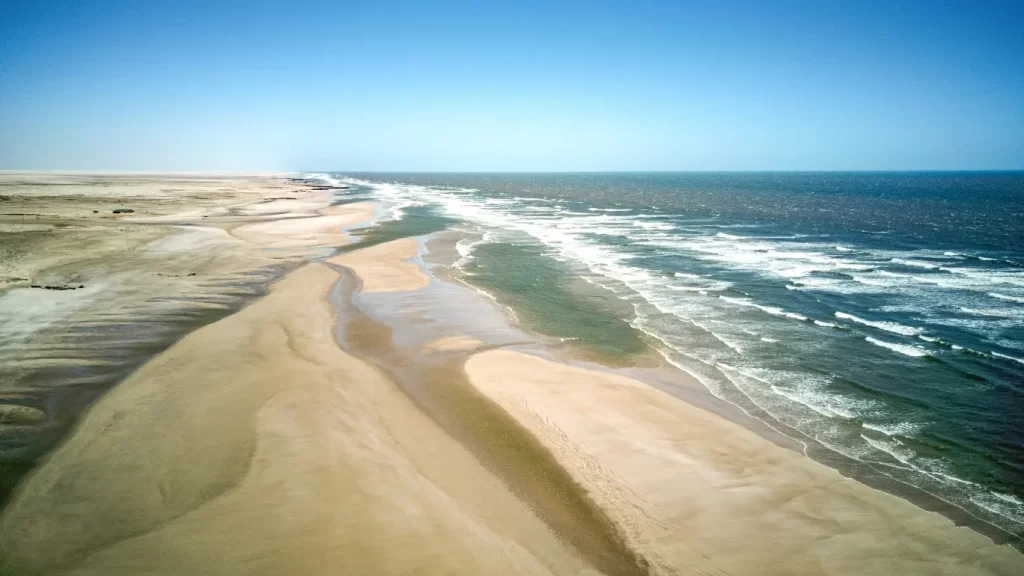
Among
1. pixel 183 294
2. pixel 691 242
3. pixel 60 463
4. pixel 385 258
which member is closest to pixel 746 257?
pixel 691 242

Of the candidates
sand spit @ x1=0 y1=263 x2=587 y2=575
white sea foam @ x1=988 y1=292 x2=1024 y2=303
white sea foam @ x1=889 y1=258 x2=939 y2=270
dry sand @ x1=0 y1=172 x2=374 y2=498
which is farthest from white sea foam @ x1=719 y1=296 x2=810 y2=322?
dry sand @ x1=0 y1=172 x2=374 y2=498

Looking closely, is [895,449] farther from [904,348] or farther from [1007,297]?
[1007,297]

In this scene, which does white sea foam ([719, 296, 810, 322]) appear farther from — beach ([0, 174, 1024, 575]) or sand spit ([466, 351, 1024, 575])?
sand spit ([466, 351, 1024, 575])

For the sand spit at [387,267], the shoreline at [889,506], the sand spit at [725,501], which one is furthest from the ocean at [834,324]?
the sand spit at [387,267]

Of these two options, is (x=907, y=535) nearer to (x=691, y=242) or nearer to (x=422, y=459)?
(x=422, y=459)

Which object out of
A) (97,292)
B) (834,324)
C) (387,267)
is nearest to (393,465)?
(834,324)

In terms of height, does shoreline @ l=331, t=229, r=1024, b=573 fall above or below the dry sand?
below

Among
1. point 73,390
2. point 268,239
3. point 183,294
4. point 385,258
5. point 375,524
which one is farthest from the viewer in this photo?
point 268,239
